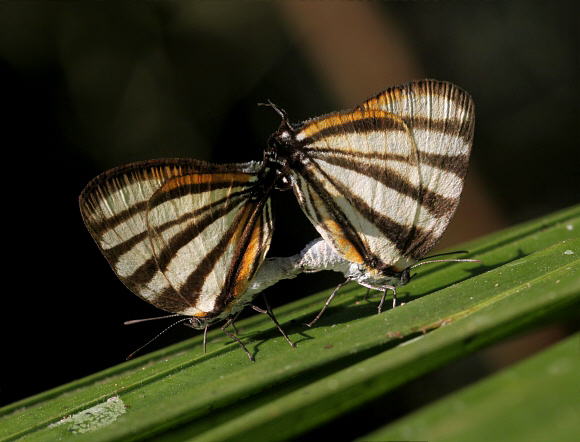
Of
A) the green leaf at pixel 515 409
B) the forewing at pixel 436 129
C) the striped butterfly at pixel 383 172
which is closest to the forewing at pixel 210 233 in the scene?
the striped butterfly at pixel 383 172

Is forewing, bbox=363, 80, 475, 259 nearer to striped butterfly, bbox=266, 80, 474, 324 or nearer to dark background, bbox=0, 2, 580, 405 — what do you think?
striped butterfly, bbox=266, 80, 474, 324

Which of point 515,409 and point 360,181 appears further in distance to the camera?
point 360,181

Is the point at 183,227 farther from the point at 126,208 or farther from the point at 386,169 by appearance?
the point at 386,169

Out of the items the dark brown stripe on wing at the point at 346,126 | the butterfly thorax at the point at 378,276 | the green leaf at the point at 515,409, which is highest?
the dark brown stripe on wing at the point at 346,126

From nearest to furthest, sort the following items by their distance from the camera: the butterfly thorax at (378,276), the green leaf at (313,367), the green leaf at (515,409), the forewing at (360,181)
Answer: the green leaf at (515,409) < the green leaf at (313,367) < the forewing at (360,181) < the butterfly thorax at (378,276)

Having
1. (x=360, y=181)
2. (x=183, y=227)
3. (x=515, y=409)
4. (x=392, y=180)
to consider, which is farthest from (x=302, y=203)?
(x=515, y=409)

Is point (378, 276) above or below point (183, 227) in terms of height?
below

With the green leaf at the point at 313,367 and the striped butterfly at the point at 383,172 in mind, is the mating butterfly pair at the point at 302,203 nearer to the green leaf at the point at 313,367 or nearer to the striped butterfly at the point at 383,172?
the striped butterfly at the point at 383,172
